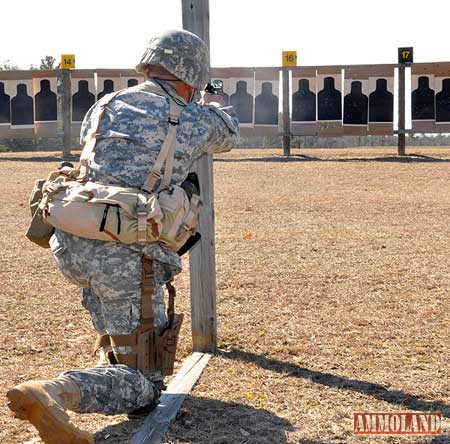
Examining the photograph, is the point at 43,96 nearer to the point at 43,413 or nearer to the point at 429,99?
the point at 429,99

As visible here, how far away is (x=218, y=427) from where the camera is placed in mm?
3605

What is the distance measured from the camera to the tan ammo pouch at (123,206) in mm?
3346

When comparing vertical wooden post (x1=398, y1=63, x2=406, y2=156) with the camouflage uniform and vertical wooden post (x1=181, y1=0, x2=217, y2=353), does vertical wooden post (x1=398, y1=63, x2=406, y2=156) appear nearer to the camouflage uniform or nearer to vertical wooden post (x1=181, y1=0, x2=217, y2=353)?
vertical wooden post (x1=181, y1=0, x2=217, y2=353)

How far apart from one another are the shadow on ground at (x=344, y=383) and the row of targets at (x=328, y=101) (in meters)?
14.6

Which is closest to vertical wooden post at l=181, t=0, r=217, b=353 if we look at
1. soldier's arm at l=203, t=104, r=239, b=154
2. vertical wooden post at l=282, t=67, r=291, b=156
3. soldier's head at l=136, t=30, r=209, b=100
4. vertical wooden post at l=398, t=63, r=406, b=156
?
soldier's arm at l=203, t=104, r=239, b=154

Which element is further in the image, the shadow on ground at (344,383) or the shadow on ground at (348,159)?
the shadow on ground at (348,159)

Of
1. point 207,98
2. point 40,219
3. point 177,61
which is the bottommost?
point 40,219

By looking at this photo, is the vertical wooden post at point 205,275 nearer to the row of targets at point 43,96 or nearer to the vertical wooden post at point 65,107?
the vertical wooden post at point 65,107

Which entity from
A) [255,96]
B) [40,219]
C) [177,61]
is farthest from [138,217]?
[255,96]

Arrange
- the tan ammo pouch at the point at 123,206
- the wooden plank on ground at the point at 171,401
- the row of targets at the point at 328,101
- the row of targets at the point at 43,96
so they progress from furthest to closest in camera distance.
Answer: the row of targets at the point at 43,96, the row of targets at the point at 328,101, the wooden plank on ground at the point at 171,401, the tan ammo pouch at the point at 123,206

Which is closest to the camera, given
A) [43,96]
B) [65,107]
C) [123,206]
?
→ [123,206]

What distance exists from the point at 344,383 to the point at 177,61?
1.69 m

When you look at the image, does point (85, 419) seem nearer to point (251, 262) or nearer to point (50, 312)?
point (50, 312)

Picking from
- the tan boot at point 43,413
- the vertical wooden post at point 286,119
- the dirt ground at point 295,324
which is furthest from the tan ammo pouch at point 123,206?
the vertical wooden post at point 286,119
